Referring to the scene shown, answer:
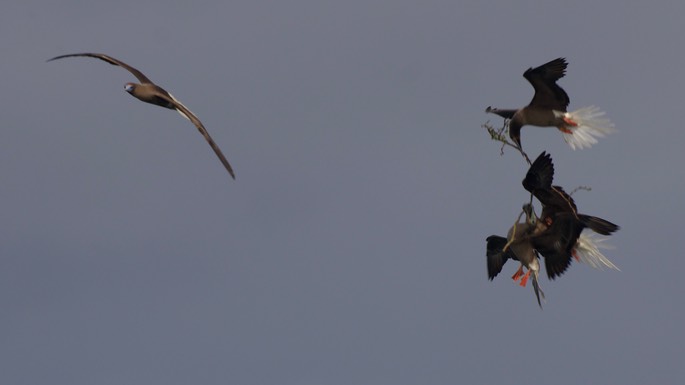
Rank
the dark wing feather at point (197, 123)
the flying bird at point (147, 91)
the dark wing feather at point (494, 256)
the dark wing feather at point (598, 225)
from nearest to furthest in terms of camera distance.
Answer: the dark wing feather at point (197, 123) → the flying bird at point (147, 91) → the dark wing feather at point (598, 225) → the dark wing feather at point (494, 256)

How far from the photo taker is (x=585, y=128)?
33094 millimetres

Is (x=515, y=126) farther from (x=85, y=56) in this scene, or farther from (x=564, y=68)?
(x=85, y=56)

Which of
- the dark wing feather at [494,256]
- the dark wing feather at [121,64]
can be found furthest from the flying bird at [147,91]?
the dark wing feather at [494,256]

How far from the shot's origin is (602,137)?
3322 centimetres

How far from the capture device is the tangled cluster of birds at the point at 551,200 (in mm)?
32097

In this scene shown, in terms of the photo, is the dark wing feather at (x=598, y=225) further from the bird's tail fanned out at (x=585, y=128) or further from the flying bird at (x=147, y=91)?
the flying bird at (x=147, y=91)

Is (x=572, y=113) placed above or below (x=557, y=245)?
above

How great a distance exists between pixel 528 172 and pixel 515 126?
1539 mm

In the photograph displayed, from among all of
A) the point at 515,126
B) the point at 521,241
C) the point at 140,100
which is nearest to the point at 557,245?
the point at 521,241

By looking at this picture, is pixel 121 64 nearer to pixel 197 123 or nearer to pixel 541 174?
pixel 197 123

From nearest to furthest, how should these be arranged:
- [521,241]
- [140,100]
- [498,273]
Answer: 1. [140,100]
2. [521,241]
3. [498,273]

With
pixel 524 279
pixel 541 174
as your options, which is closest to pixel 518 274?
pixel 524 279

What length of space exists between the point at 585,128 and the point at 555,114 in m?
0.79

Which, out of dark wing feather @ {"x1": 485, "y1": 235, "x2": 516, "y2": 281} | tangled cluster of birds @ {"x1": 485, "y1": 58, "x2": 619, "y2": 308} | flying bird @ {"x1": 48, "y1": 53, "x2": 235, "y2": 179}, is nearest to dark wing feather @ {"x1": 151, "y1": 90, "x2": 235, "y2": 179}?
flying bird @ {"x1": 48, "y1": 53, "x2": 235, "y2": 179}
